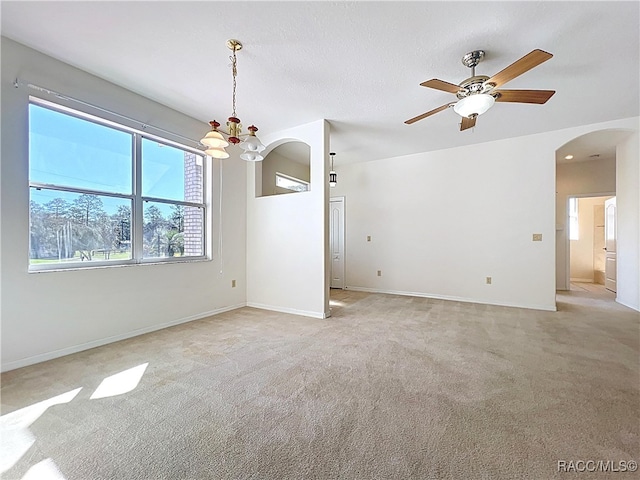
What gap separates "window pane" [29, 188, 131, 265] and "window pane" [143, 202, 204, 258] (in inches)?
8.9

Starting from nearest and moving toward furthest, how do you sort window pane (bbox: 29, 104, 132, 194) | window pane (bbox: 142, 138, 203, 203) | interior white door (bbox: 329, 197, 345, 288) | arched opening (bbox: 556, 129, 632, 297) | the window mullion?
window pane (bbox: 29, 104, 132, 194)
the window mullion
window pane (bbox: 142, 138, 203, 203)
arched opening (bbox: 556, 129, 632, 297)
interior white door (bbox: 329, 197, 345, 288)

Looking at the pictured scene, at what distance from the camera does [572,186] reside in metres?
5.91

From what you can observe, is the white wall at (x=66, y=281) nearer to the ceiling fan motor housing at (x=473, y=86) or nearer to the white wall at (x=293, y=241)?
the white wall at (x=293, y=241)

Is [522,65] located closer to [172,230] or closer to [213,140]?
[213,140]

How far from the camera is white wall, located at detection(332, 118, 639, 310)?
432 centimetres

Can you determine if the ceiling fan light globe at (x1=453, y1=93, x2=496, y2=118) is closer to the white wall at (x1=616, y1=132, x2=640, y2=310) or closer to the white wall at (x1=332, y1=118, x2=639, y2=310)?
the white wall at (x1=332, y1=118, x2=639, y2=310)

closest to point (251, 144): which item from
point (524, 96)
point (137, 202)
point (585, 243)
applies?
point (137, 202)

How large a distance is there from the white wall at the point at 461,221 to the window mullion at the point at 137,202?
4045 millimetres

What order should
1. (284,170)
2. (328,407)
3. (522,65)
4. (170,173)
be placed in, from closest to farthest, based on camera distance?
(328,407)
(522,65)
(170,173)
(284,170)

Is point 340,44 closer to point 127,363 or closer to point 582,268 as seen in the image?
point 127,363

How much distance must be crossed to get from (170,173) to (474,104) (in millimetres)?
3554

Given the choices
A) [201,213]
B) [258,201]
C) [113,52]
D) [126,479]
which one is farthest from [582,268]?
[113,52]

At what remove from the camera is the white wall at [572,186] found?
18.4 ft

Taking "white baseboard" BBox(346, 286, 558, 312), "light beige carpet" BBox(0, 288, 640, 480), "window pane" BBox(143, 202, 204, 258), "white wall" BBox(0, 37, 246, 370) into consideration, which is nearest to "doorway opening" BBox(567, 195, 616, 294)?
"white baseboard" BBox(346, 286, 558, 312)
